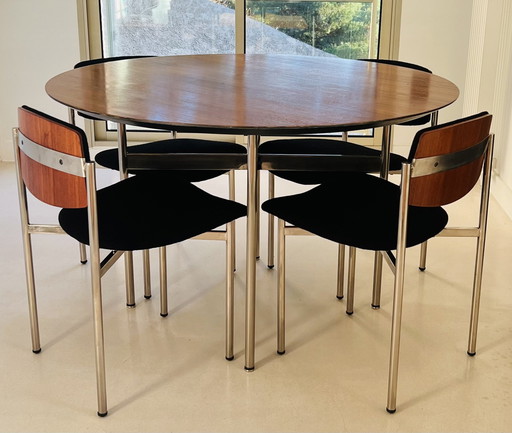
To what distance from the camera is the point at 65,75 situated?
2.60m

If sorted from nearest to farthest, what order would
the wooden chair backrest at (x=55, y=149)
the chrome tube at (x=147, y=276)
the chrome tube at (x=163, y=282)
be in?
the wooden chair backrest at (x=55, y=149) < the chrome tube at (x=163, y=282) < the chrome tube at (x=147, y=276)

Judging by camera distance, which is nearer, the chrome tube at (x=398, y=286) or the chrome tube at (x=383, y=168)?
the chrome tube at (x=398, y=286)

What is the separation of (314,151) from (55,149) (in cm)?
114

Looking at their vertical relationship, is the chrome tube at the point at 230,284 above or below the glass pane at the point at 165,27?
below

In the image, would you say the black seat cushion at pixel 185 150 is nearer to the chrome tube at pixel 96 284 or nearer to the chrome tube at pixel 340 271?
the chrome tube at pixel 340 271

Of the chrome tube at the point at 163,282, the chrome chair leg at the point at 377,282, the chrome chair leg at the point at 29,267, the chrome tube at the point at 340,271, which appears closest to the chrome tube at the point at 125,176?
the chrome tube at the point at 163,282

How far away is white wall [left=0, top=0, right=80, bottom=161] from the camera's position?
4.35 metres

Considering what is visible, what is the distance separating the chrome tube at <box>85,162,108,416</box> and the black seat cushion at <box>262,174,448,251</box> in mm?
527

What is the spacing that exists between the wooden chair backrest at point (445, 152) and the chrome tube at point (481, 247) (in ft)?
0.58

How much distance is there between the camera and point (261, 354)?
2.35 meters

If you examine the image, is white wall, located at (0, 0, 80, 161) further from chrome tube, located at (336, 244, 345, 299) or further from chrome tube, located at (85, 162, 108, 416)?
chrome tube, located at (85, 162, 108, 416)

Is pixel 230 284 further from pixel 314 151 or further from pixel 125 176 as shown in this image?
pixel 314 151

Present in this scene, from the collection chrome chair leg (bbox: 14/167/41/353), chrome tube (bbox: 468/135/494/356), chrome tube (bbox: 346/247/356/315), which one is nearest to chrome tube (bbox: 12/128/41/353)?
chrome chair leg (bbox: 14/167/41/353)

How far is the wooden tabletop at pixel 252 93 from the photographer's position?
194 centimetres
